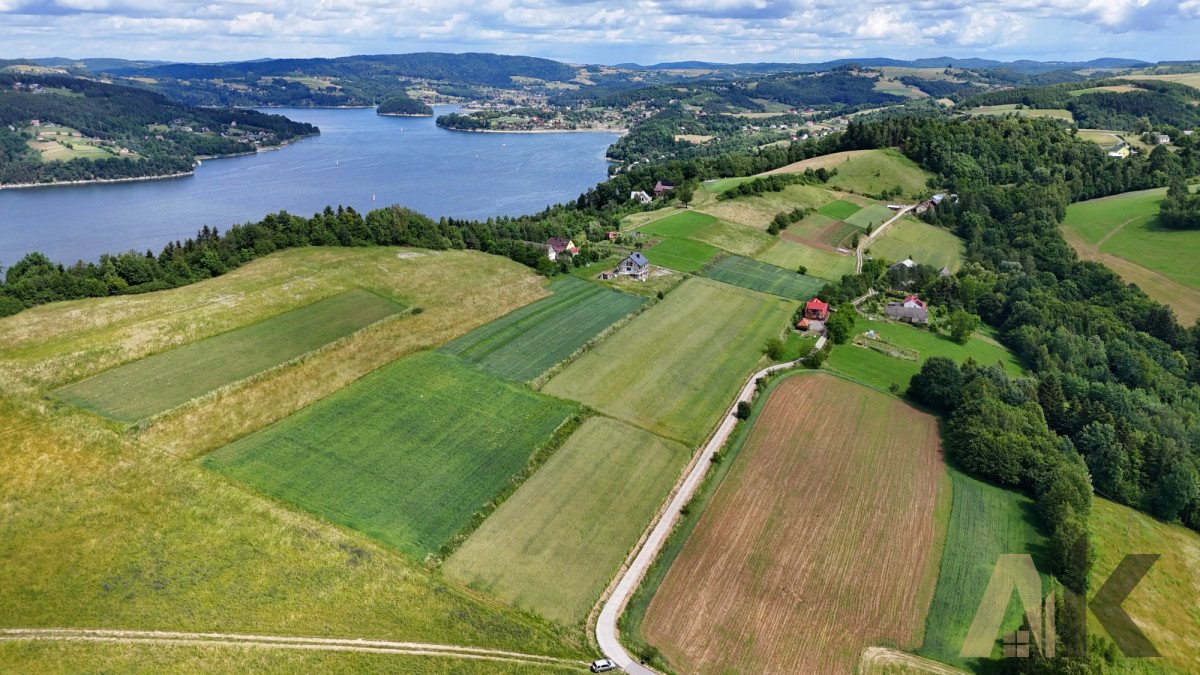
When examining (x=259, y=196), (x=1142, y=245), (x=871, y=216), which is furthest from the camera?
(x=259, y=196)

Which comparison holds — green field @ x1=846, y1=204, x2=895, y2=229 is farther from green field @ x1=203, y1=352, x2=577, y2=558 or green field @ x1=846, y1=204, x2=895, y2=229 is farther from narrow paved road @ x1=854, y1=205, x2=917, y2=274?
green field @ x1=203, y1=352, x2=577, y2=558

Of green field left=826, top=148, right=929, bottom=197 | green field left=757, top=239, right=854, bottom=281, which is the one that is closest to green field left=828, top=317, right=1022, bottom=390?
green field left=757, top=239, right=854, bottom=281

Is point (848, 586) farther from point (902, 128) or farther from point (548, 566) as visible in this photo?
point (902, 128)

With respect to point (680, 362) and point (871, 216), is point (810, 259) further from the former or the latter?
point (680, 362)

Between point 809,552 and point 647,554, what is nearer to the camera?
point 647,554

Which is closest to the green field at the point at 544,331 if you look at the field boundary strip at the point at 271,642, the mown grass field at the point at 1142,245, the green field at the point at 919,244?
the field boundary strip at the point at 271,642

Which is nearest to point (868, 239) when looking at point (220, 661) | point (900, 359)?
point (900, 359)

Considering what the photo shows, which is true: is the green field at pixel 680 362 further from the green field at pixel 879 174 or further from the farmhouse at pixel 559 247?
the green field at pixel 879 174
